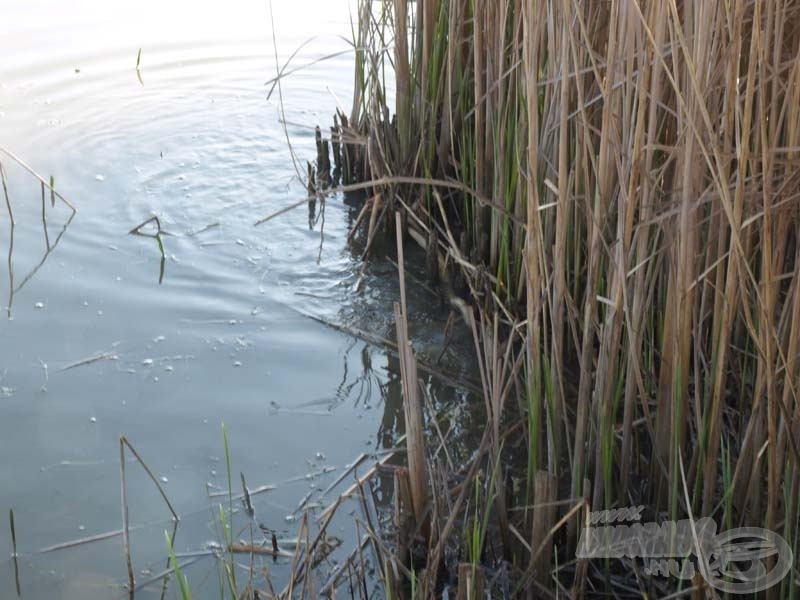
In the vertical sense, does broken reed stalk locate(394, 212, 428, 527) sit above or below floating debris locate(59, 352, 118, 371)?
above

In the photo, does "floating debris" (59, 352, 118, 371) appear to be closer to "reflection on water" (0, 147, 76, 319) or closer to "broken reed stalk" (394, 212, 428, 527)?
"reflection on water" (0, 147, 76, 319)

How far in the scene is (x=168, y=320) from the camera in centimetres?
322

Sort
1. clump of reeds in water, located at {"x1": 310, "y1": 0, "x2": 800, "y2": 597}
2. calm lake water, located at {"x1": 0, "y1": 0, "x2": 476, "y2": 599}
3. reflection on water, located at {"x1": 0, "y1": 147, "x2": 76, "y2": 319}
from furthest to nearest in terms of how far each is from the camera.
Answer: reflection on water, located at {"x1": 0, "y1": 147, "x2": 76, "y2": 319}
calm lake water, located at {"x1": 0, "y1": 0, "x2": 476, "y2": 599}
clump of reeds in water, located at {"x1": 310, "y1": 0, "x2": 800, "y2": 597}

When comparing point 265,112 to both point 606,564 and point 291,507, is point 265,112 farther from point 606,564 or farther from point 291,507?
point 606,564

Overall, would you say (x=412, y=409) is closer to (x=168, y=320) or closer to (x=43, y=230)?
(x=168, y=320)

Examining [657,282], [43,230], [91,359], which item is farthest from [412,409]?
[43,230]

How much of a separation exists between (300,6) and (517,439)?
4.70m

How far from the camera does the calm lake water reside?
7.82ft

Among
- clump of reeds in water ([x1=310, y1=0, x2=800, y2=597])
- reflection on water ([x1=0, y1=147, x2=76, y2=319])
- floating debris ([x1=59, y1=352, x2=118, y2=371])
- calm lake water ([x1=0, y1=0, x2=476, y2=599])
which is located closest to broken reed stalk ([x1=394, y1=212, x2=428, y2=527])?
clump of reeds in water ([x1=310, y1=0, x2=800, y2=597])

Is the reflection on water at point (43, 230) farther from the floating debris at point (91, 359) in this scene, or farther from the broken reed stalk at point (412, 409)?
the broken reed stalk at point (412, 409)

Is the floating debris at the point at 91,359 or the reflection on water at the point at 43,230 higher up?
the reflection on water at the point at 43,230

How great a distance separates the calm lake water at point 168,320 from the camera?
2385 millimetres

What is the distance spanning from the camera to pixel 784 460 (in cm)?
177

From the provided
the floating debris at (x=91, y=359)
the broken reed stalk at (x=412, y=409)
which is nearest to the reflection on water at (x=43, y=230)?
the floating debris at (x=91, y=359)
